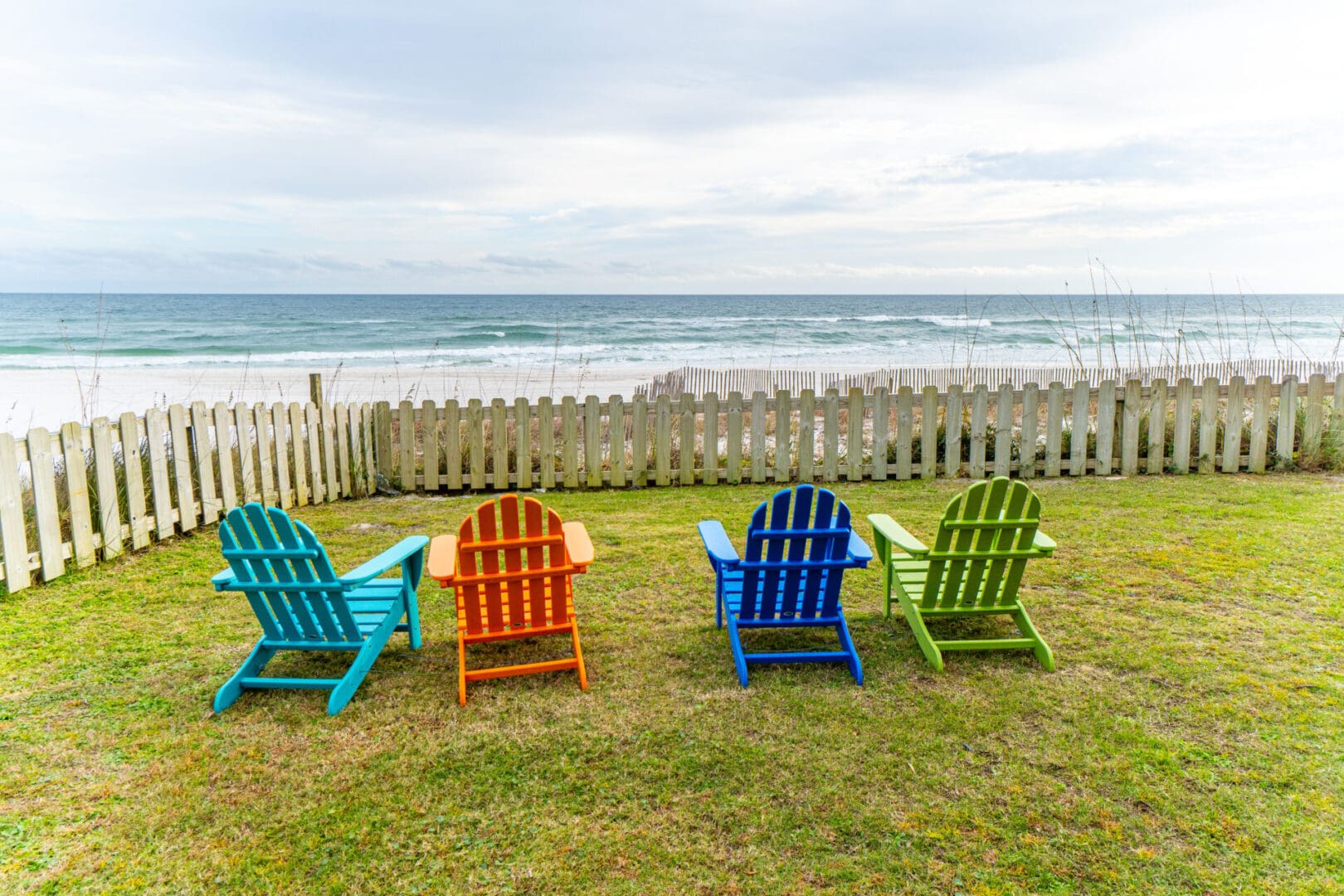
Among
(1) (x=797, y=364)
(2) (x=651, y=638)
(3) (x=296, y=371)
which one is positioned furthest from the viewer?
(1) (x=797, y=364)

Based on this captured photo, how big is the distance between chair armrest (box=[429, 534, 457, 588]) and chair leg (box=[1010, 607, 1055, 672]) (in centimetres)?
290

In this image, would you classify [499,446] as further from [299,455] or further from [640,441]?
[299,455]

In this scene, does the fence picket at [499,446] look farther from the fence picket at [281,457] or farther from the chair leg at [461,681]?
the chair leg at [461,681]

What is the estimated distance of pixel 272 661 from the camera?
4207mm

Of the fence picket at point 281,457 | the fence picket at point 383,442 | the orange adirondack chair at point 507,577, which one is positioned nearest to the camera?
the orange adirondack chair at point 507,577

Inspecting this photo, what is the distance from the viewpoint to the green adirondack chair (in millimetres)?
3926

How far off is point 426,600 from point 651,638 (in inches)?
64.9

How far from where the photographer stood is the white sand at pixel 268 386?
1895 centimetres

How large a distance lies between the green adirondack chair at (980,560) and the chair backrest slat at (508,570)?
→ 1804mm

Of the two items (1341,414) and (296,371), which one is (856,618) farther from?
(296,371)

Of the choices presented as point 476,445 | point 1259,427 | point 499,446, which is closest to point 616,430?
point 499,446

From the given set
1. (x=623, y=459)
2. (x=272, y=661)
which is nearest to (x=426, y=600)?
(x=272, y=661)

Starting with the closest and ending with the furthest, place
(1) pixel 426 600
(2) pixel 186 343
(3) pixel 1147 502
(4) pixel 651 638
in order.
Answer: (4) pixel 651 638 < (1) pixel 426 600 < (3) pixel 1147 502 < (2) pixel 186 343

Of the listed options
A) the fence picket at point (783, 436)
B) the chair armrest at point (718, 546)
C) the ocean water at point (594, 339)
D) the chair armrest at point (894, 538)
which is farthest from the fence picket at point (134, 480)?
the ocean water at point (594, 339)
